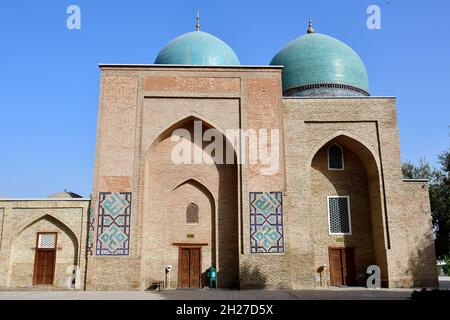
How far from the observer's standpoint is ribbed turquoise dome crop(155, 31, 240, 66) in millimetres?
16328

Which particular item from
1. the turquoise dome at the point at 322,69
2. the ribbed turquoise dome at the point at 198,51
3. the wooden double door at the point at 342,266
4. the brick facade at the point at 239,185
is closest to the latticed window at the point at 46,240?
the brick facade at the point at 239,185

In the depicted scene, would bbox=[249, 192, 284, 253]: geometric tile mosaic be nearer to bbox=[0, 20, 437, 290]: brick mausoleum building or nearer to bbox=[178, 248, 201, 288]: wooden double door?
bbox=[0, 20, 437, 290]: brick mausoleum building

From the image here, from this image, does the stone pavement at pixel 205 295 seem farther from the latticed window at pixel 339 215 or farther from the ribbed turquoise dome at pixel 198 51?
the ribbed turquoise dome at pixel 198 51

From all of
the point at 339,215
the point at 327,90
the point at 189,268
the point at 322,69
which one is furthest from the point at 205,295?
the point at 322,69

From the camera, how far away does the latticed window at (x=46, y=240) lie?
13.6 m

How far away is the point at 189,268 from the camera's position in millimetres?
13875

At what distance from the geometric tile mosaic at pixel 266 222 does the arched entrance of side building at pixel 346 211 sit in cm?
174

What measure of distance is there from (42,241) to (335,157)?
9.87 metres

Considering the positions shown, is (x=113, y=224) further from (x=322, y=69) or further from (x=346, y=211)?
(x=322, y=69)

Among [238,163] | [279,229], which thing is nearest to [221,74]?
[238,163]

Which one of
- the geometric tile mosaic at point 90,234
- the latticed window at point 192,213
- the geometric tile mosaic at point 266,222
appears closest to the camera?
the geometric tile mosaic at point 90,234

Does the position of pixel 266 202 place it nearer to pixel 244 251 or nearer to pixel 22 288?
pixel 244 251

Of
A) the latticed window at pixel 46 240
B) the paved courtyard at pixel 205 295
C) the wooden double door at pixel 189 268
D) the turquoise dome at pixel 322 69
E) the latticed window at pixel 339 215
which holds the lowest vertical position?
the paved courtyard at pixel 205 295

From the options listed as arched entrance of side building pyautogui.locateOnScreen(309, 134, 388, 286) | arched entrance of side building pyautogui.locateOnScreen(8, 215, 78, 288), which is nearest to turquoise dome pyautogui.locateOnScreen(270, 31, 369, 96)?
arched entrance of side building pyautogui.locateOnScreen(309, 134, 388, 286)
